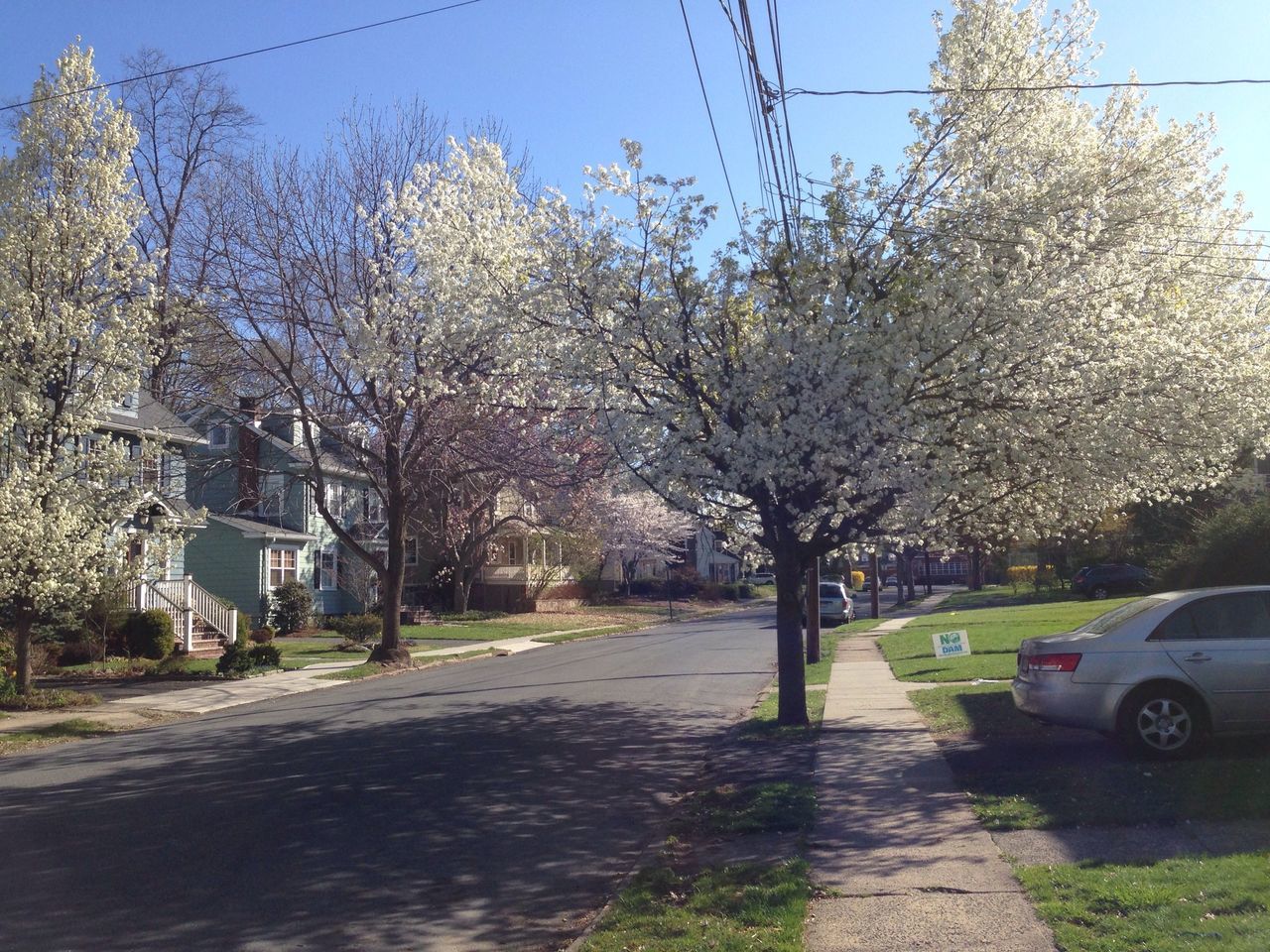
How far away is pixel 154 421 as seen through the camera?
2873cm

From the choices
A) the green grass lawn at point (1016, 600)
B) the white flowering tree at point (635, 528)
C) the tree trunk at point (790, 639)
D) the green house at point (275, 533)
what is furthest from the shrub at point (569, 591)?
the tree trunk at point (790, 639)

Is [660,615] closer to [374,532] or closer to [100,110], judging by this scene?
[374,532]

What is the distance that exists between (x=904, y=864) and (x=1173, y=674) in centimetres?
→ 392

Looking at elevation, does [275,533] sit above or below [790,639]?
above

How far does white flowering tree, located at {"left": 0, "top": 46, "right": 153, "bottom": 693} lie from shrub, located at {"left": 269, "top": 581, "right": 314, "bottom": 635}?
1719cm

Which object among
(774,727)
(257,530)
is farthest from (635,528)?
(774,727)

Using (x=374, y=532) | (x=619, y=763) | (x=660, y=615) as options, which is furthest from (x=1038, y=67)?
(x=660, y=615)

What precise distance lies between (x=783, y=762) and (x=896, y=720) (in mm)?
2982

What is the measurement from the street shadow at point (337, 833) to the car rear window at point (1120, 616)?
4166 mm

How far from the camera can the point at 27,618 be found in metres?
18.1

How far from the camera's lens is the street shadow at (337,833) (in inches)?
244

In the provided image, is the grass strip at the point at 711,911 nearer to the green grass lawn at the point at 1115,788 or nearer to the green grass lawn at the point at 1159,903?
the green grass lawn at the point at 1159,903

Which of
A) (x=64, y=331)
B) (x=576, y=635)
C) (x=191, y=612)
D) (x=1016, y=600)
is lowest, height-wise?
(x=576, y=635)

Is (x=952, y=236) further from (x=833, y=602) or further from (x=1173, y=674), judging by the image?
(x=833, y=602)
